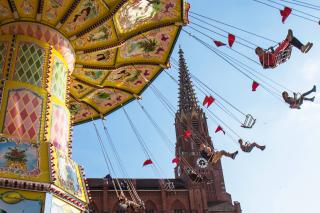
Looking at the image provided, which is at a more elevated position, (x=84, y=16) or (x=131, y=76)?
(x=131, y=76)

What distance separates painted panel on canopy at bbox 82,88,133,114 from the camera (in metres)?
14.8

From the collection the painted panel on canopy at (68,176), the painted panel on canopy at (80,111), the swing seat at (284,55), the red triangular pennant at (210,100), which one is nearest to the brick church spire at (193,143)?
the painted panel on canopy at (80,111)

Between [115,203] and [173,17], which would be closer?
[173,17]

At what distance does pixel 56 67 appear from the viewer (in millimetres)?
10977

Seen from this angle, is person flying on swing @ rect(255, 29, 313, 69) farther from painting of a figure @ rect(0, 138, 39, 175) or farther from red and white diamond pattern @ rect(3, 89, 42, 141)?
painting of a figure @ rect(0, 138, 39, 175)

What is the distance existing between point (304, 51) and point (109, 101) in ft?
26.2

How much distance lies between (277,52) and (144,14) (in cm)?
412

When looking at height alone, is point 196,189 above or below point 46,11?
above

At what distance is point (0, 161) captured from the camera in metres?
8.46

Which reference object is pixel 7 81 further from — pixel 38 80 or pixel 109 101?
pixel 109 101

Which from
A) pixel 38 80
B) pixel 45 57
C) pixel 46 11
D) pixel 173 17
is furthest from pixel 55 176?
pixel 173 17

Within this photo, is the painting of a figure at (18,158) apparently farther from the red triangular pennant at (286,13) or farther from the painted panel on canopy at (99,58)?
the red triangular pennant at (286,13)

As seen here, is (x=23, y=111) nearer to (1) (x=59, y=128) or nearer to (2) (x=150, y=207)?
(1) (x=59, y=128)

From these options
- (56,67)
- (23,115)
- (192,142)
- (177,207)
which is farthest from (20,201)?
(192,142)
